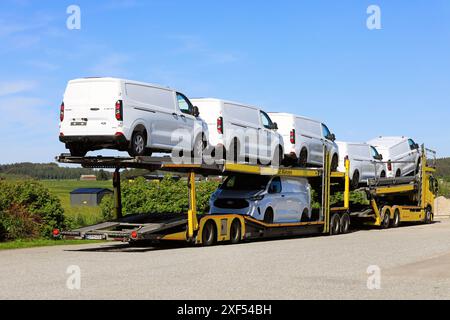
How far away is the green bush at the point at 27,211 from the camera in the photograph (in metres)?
21.3

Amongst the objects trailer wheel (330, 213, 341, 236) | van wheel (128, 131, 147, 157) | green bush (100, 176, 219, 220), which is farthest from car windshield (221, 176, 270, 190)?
green bush (100, 176, 219, 220)

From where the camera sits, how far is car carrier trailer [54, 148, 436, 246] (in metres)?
17.5

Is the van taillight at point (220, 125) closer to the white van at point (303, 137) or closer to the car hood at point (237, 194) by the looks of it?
the car hood at point (237, 194)

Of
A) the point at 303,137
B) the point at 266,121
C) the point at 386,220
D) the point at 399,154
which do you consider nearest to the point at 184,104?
the point at 266,121

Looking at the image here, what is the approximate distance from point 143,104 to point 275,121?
709 cm

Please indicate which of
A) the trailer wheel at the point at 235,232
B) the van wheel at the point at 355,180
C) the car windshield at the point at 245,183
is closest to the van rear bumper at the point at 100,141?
the trailer wheel at the point at 235,232

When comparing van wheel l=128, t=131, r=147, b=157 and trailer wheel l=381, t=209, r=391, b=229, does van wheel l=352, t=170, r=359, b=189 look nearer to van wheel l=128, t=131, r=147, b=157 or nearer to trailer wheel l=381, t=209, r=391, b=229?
trailer wheel l=381, t=209, r=391, b=229

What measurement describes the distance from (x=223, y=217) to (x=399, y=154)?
1352 centimetres

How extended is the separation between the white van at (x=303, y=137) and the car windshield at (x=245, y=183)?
179cm

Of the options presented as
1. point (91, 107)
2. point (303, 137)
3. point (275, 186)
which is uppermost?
point (91, 107)

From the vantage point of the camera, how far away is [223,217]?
63.9ft

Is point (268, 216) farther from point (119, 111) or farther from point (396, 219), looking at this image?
point (396, 219)

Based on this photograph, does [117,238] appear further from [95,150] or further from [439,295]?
[439,295]
